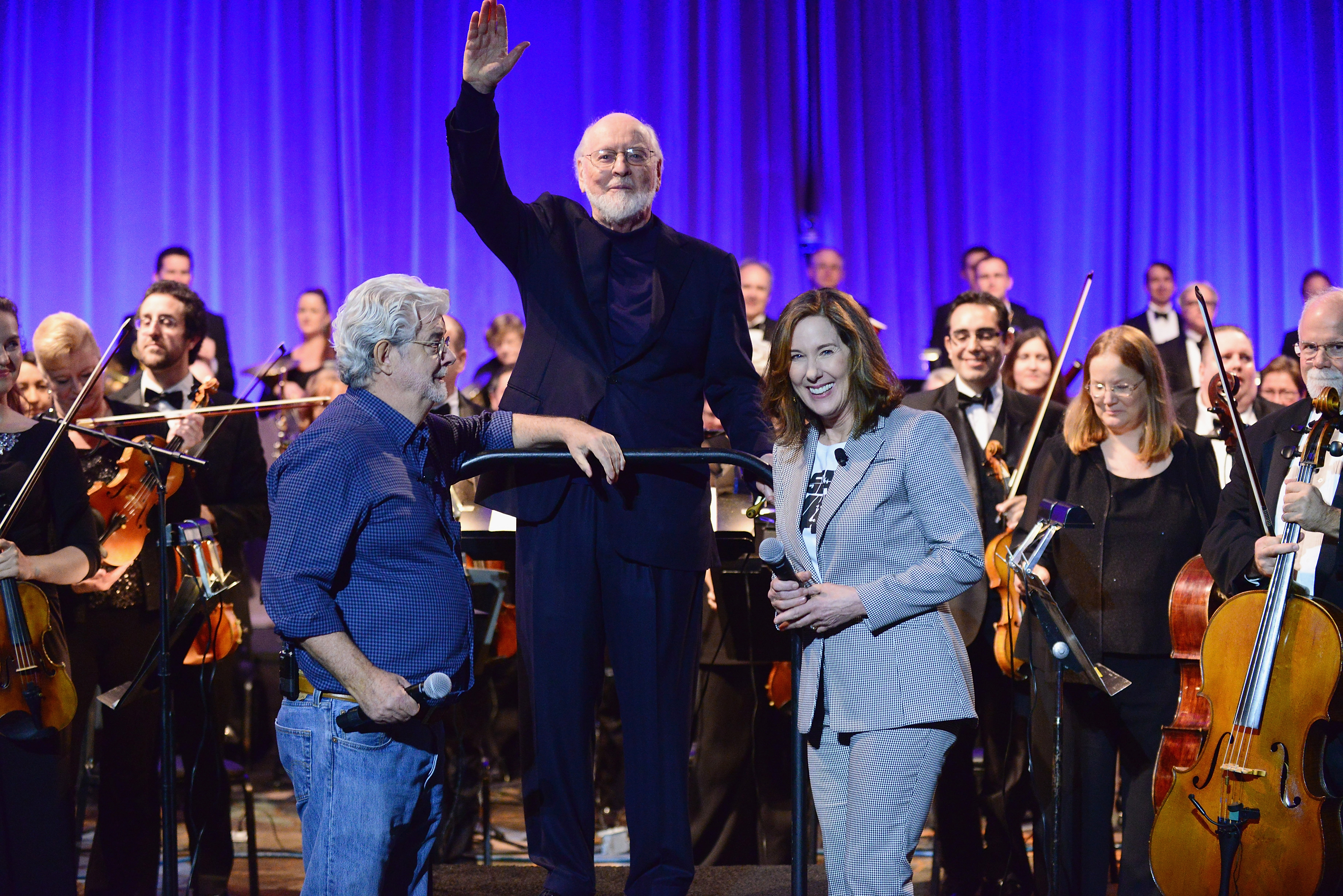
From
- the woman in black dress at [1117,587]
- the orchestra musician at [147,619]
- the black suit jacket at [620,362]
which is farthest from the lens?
the orchestra musician at [147,619]

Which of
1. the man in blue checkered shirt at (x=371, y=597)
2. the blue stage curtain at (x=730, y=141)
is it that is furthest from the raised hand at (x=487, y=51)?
the blue stage curtain at (x=730, y=141)

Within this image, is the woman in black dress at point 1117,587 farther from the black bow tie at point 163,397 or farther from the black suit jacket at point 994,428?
the black bow tie at point 163,397

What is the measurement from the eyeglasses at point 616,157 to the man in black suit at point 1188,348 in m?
4.37

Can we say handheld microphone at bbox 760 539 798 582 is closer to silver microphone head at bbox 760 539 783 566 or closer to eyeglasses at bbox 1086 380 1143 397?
silver microphone head at bbox 760 539 783 566

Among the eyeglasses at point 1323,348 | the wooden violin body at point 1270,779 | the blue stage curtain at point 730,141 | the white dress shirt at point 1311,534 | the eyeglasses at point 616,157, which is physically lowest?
the wooden violin body at point 1270,779

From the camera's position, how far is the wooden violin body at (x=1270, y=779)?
2.65 m

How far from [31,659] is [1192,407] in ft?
13.7

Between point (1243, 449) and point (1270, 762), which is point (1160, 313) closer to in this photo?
point (1243, 449)

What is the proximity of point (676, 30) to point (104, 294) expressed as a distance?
343cm

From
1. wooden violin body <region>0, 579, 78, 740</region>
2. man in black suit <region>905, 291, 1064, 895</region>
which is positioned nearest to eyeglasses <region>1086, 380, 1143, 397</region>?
man in black suit <region>905, 291, 1064, 895</region>

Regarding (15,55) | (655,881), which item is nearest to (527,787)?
(655,881)

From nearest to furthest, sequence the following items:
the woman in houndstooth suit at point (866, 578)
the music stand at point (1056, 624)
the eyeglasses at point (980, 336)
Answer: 1. the woman in houndstooth suit at point (866, 578)
2. the music stand at point (1056, 624)
3. the eyeglasses at point (980, 336)

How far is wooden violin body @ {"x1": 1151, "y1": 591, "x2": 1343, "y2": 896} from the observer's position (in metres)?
2.65

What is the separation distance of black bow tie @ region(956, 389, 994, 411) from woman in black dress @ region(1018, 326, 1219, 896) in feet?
2.02
